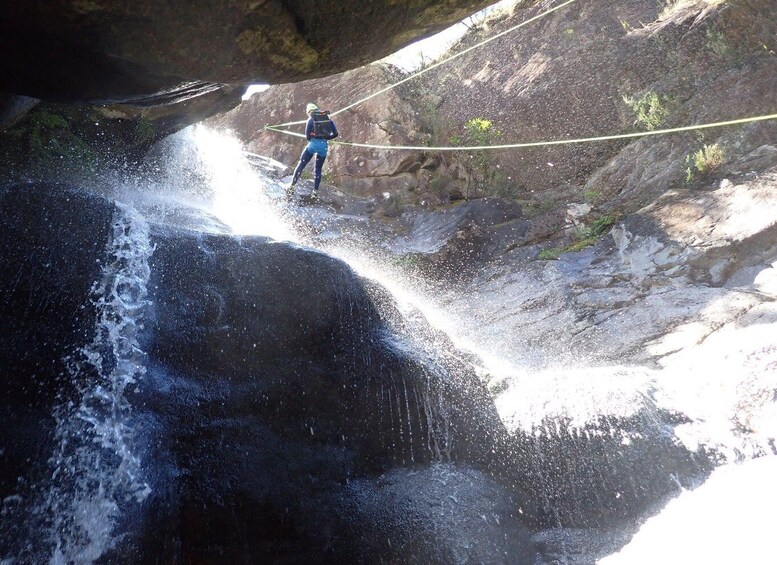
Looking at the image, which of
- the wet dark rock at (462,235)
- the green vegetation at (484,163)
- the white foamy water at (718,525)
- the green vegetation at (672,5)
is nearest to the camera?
the white foamy water at (718,525)

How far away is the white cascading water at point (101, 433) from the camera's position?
3.72 m

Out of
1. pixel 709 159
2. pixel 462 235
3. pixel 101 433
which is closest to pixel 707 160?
pixel 709 159

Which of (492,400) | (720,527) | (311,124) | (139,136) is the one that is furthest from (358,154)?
(720,527)

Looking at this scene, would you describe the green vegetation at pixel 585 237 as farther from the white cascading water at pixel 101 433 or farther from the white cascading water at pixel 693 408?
the white cascading water at pixel 101 433

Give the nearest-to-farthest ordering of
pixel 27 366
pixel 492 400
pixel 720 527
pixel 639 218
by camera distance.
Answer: pixel 720 527, pixel 27 366, pixel 492 400, pixel 639 218

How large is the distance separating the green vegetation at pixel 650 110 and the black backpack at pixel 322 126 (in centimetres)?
640

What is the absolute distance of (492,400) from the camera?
539cm

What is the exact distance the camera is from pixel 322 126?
30.2 feet

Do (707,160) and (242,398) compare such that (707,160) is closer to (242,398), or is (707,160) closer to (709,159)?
(709,159)

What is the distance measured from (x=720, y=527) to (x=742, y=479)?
67 centimetres

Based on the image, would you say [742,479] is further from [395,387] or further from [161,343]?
[161,343]

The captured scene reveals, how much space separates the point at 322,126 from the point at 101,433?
6381 mm

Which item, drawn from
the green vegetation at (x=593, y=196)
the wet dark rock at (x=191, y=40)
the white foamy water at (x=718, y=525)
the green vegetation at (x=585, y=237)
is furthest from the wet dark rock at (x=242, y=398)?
the green vegetation at (x=593, y=196)

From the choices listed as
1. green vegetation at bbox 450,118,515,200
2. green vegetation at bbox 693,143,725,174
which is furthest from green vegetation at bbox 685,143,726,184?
green vegetation at bbox 450,118,515,200
